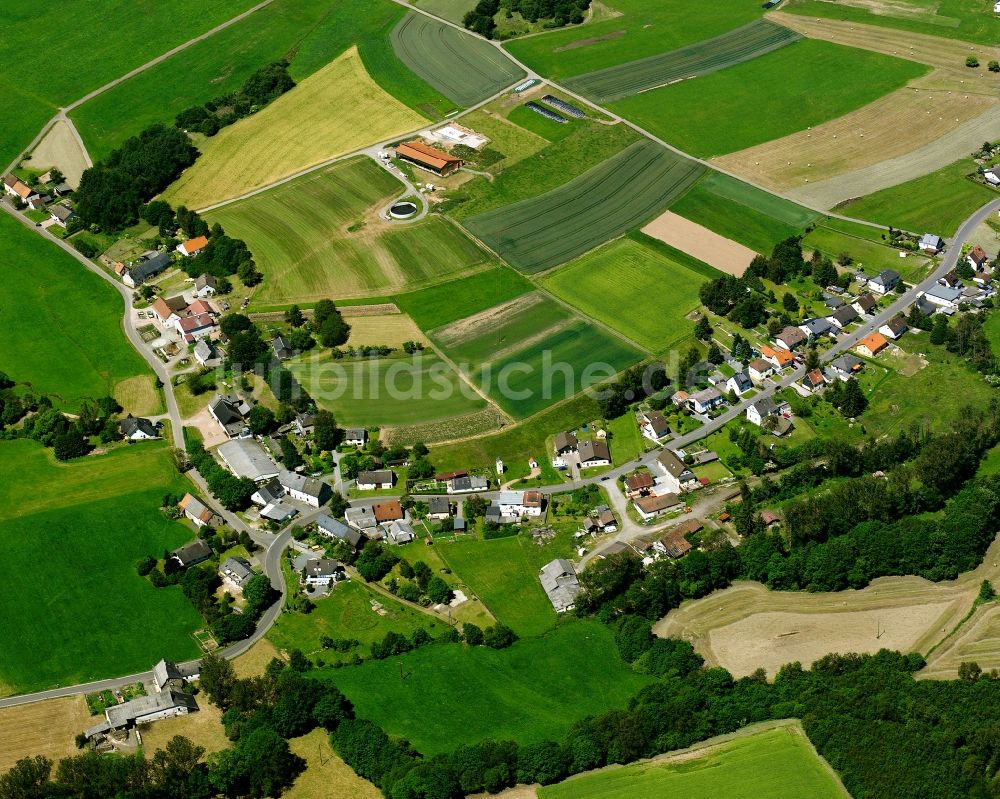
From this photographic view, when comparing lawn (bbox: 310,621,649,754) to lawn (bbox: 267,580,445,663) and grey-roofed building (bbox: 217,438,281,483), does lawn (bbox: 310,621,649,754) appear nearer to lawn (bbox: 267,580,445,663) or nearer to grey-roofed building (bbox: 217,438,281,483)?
lawn (bbox: 267,580,445,663)

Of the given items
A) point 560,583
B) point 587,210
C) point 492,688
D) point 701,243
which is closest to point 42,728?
point 492,688

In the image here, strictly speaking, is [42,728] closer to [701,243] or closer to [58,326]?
[58,326]

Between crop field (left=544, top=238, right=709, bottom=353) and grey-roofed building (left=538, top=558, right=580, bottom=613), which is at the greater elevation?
crop field (left=544, top=238, right=709, bottom=353)

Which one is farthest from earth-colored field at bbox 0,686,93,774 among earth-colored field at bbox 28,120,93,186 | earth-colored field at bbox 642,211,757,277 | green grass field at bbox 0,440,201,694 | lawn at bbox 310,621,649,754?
earth-colored field at bbox 28,120,93,186

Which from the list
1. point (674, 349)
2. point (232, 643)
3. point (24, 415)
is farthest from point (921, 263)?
point (24, 415)

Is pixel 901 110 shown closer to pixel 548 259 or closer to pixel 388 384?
pixel 548 259

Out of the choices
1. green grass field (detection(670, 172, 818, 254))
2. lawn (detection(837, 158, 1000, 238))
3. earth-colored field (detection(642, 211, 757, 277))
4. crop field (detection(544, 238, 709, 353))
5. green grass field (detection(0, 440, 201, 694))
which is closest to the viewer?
green grass field (detection(0, 440, 201, 694))
